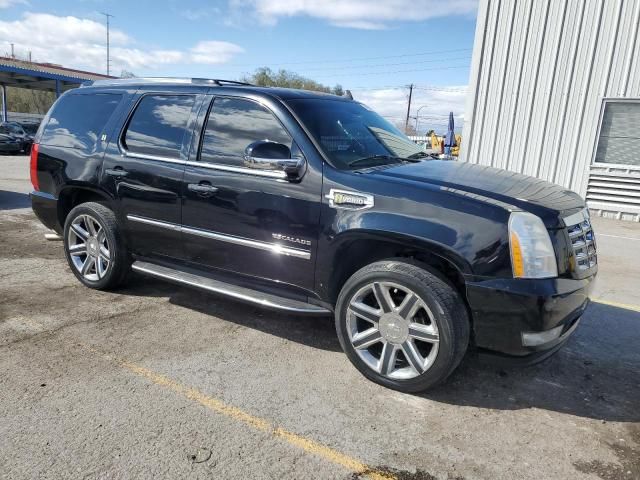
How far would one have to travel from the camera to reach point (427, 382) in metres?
3.03

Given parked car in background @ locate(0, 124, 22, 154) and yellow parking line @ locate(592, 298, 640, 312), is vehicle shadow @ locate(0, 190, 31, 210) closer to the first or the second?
yellow parking line @ locate(592, 298, 640, 312)

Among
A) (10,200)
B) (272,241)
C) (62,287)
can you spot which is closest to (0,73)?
(10,200)

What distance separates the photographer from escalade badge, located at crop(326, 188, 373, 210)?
10.4 ft

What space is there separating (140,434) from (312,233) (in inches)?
62.6

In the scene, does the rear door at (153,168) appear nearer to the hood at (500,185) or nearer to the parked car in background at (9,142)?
the hood at (500,185)

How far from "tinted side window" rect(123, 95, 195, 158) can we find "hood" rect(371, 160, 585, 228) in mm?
1712

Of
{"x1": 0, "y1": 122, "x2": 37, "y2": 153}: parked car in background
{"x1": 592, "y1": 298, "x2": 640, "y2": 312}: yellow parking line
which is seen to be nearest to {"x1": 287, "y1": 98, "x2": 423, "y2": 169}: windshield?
{"x1": 592, "y1": 298, "x2": 640, "y2": 312}: yellow parking line

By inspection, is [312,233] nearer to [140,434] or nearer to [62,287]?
[140,434]

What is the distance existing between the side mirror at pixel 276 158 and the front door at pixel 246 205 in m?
0.06

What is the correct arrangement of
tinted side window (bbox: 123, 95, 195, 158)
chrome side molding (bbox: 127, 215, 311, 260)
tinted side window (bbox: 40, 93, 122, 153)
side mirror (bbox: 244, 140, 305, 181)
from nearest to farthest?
side mirror (bbox: 244, 140, 305, 181)
chrome side molding (bbox: 127, 215, 311, 260)
tinted side window (bbox: 123, 95, 195, 158)
tinted side window (bbox: 40, 93, 122, 153)

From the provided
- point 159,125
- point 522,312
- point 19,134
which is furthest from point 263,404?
point 19,134

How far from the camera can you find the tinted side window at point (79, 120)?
4.56m

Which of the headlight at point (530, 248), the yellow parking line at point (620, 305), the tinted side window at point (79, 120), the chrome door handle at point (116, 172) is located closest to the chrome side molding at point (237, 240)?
the chrome door handle at point (116, 172)

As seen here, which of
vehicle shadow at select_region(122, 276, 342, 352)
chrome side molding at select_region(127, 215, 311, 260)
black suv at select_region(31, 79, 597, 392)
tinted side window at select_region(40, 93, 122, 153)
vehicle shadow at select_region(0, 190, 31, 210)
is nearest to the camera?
black suv at select_region(31, 79, 597, 392)
